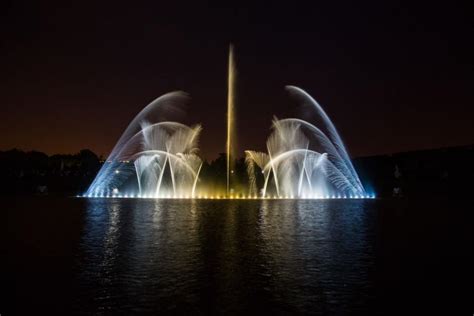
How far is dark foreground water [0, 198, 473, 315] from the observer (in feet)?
36.7

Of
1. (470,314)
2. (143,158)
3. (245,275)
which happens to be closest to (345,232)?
(245,275)

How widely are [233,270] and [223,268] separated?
0.42 m

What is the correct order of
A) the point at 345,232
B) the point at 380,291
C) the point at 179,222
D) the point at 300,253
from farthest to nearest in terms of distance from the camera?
the point at 179,222 < the point at 345,232 < the point at 300,253 < the point at 380,291

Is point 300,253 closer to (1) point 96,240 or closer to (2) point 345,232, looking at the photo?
(2) point 345,232

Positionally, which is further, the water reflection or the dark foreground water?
the water reflection

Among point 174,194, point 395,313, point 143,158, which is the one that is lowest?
point 395,313

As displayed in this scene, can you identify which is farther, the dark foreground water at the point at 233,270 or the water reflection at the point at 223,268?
the water reflection at the point at 223,268

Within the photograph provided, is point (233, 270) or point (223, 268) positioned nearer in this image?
point (233, 270)

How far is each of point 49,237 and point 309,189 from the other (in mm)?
Answer: 52909

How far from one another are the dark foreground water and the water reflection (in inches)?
1.3

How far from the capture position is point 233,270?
1477 cm

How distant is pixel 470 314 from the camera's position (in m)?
10.6

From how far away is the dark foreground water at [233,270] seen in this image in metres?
11.2

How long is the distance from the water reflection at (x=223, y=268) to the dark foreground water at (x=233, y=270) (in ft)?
0.11
